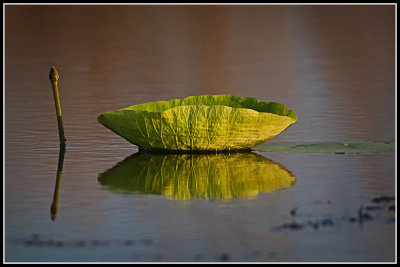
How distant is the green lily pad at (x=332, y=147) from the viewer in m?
9.52

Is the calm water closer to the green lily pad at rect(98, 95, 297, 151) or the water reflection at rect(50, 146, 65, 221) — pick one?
the water reflection at rect(50, 146, 65, 221)

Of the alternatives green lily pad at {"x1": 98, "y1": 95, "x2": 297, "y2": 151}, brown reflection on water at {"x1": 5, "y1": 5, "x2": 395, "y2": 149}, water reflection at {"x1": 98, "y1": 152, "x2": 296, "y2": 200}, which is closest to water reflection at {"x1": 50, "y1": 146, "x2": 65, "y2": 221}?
water reflection at {"x1": 98, "y1": 152, "x2": 296, "y2": 200}

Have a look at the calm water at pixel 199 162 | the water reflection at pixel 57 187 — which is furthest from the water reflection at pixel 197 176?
the water reflection at pixel 57 187

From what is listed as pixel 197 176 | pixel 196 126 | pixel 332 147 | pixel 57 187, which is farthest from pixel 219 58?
pixel 57 187

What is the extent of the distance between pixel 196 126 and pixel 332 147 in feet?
4.48

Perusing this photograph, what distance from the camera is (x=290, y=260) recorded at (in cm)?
577

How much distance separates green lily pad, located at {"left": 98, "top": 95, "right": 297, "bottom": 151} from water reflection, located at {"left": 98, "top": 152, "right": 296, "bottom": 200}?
0.39 feet

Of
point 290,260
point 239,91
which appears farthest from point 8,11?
point 290,260

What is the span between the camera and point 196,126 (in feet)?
30.5

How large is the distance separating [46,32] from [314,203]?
1988cm

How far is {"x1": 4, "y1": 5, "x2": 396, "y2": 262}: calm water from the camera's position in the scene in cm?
621

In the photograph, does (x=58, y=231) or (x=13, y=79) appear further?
(x=13, y=79)

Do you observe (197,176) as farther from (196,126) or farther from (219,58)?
(219,58)

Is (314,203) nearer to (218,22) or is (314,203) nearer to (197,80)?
(197,80)
